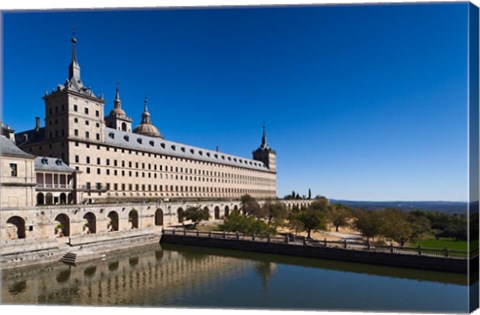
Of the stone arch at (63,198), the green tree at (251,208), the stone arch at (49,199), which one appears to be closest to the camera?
the stone arch at (49,199)

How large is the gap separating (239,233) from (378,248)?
13.9 meters

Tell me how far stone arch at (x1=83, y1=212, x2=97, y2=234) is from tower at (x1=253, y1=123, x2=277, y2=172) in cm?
6871

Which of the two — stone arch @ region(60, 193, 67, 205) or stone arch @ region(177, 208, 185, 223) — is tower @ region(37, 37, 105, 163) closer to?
stone arch @ region(60, 193, 67, 205)

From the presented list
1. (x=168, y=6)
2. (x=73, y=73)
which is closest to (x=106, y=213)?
(x=73, y=73)

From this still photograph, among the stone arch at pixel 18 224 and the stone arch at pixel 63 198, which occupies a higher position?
the stone arch at pixel 63 198

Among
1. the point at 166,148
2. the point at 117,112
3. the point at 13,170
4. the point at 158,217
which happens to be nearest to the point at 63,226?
the point at 13,170

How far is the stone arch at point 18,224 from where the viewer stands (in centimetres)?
2492

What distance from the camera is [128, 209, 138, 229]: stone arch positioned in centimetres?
3666

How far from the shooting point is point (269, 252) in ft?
90.8

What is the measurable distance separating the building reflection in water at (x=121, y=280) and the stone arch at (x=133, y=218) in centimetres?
987

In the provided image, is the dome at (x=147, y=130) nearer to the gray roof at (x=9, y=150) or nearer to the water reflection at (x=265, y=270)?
the gray roof at (x=9, y=150)

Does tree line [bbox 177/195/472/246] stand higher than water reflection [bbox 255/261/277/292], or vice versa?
tree line [bbox 177/195/472/246]

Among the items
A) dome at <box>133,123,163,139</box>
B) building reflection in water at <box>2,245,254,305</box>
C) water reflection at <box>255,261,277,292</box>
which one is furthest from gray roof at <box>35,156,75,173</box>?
dome at <box>133,123,163,139</box>

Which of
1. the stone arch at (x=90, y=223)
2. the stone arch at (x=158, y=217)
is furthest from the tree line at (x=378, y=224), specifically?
the stone arch at (x=90, y=223)
